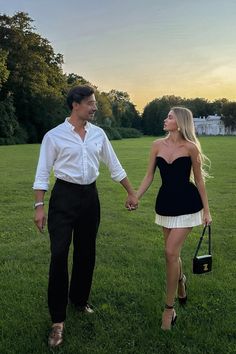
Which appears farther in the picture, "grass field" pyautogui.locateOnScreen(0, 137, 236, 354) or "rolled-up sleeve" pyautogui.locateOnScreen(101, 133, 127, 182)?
"rolled-up sleeve" pyautogui.locateOnScreen(101, 133, 127, 182)

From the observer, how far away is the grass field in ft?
14.4

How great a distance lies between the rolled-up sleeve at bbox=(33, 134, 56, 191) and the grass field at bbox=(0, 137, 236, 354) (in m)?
1.50

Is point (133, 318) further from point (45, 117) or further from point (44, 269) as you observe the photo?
point (45, 117)

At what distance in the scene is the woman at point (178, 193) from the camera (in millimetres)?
4598

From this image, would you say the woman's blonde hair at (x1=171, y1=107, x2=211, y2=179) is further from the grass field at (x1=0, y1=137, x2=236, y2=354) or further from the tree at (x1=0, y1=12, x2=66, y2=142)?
the tree at (x1=0, y1=12, x2=66, y2=142)

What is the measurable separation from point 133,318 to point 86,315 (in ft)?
1.70

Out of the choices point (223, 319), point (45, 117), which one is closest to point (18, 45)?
point (45, 117)

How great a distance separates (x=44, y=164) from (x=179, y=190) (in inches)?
54.1

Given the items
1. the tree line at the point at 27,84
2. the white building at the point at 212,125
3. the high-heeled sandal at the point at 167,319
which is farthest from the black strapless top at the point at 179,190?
the white building at the point at 212,125

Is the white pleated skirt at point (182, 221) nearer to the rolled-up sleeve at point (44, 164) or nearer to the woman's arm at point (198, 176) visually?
the woman's arm at point (198, 176)

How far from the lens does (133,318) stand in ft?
16.1

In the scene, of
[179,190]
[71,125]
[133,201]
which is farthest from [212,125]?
[71,125]

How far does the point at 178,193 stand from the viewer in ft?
15.2

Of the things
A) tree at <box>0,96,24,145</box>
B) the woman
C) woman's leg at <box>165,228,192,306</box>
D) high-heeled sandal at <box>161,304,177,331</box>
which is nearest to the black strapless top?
the woman
